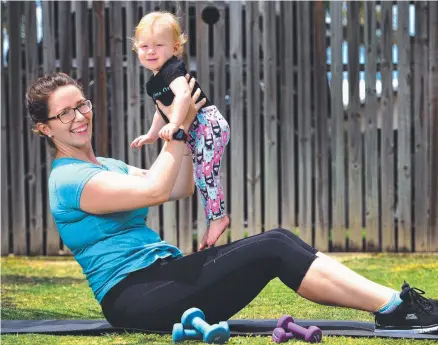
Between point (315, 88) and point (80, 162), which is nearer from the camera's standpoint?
point (80, 162)

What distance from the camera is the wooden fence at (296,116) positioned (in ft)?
22.4

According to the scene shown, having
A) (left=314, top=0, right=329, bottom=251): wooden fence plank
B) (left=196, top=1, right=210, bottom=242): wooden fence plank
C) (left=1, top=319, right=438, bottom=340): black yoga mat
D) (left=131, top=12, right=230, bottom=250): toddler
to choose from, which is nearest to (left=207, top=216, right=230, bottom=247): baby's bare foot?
(left=131, top=12, right=230, bottom=250): toddler

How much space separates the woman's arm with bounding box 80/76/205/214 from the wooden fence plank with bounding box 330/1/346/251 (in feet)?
11.7

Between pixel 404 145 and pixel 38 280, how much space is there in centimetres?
325

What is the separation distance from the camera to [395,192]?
22.8 feet

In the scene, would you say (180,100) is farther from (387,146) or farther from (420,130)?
(420,130)

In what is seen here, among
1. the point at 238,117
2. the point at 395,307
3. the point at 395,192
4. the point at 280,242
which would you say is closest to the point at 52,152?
the point at 280,242

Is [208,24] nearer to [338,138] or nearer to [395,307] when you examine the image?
[338,138]

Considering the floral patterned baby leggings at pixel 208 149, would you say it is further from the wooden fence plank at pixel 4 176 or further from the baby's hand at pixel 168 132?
the wooden fence plank at pixel 4 176

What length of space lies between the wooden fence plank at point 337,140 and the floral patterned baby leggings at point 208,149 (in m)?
2.85

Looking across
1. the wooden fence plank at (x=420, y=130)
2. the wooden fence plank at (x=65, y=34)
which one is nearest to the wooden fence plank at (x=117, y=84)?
the wooden fence plank at (x=65, y=34)

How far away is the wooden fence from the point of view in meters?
6.83

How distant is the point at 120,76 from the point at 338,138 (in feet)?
6.37

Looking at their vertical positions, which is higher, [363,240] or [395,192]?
[395,192]
